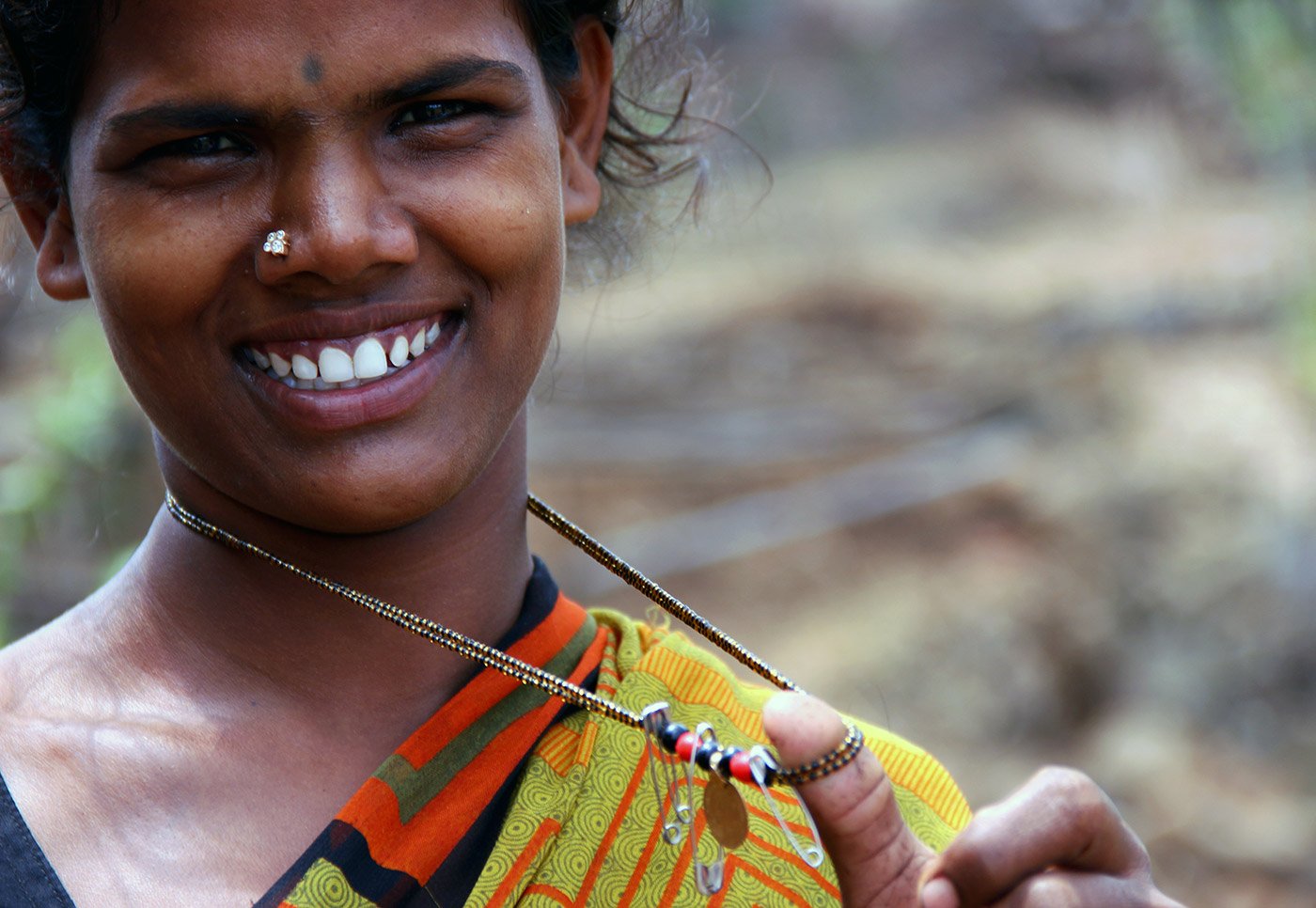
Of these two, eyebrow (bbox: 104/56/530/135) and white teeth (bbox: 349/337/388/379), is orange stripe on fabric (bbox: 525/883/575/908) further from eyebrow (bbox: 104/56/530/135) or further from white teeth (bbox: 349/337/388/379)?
eyebrow (bbox: 104/56/530/135)

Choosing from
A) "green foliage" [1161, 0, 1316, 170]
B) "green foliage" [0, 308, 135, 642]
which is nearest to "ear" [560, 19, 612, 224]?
"green foliage" [0, 308, 135, 642]

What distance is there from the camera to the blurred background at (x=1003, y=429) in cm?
536

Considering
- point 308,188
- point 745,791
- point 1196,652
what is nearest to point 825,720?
point 745,791

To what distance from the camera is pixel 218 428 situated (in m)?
1.51

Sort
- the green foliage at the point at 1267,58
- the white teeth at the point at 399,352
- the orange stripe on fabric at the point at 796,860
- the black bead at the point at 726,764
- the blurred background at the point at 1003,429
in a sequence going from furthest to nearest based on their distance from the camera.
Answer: the green foliage at the point at 1267,58 < the blurred background at the point at 1003,429 < the orange stripe on fabric at the point at 796,860 < the white teeth at the point at 399,352 < the black bead at the point at 726,764

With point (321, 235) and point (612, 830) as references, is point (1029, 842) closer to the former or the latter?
point (612, 830)

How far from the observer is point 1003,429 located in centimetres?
760

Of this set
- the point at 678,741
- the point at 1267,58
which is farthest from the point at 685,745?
the point at 1267,58

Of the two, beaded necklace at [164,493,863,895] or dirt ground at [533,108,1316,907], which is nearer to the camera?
beaded necklace at [164,493,863,895]

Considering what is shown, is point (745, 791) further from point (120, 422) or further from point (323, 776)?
point (120, 422)

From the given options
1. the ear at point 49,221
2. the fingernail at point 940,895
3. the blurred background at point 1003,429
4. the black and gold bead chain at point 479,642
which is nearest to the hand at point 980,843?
the fingernail at point 940,895

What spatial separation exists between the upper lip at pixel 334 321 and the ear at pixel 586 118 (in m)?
0.35

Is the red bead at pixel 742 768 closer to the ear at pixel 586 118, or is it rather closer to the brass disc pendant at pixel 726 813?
the brass disc pendant at pixel 726 813

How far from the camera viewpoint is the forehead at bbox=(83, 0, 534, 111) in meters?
1.41
